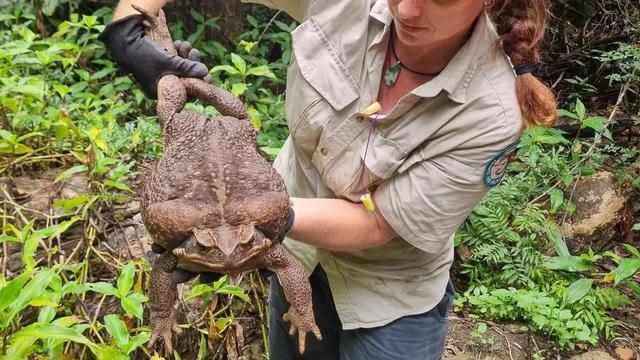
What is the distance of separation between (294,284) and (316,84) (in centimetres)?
66

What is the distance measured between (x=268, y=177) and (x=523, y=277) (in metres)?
2.68

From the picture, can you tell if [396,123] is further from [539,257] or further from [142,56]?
[539,257]

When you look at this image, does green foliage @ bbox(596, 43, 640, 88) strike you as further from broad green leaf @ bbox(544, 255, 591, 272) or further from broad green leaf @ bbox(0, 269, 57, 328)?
broad green leaf @ bbox(0, 269, 57, 328)

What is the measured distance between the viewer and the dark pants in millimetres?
2207

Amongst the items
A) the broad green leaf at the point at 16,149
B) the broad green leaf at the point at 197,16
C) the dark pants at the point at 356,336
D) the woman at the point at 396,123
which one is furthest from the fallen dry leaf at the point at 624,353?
the broad green leaf at the point at 197,16

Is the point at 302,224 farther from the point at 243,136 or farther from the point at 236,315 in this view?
the point at 236,315

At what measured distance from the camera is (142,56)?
1.93 metres

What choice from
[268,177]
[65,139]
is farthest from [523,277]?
[65,139]

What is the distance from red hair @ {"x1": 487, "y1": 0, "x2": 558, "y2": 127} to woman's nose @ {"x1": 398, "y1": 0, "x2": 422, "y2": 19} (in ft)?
1.01

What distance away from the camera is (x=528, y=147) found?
4.08 metres

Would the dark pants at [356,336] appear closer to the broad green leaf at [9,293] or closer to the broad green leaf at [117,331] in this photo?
the broad green leaf at [117,331]

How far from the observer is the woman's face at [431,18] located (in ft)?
5.48

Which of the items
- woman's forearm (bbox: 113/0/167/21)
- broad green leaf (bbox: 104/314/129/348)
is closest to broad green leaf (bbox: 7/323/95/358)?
broad green leaf (bbox: 104/314/129/348)

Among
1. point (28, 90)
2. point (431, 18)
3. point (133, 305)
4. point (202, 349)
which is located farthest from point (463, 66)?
point (28, 90)
